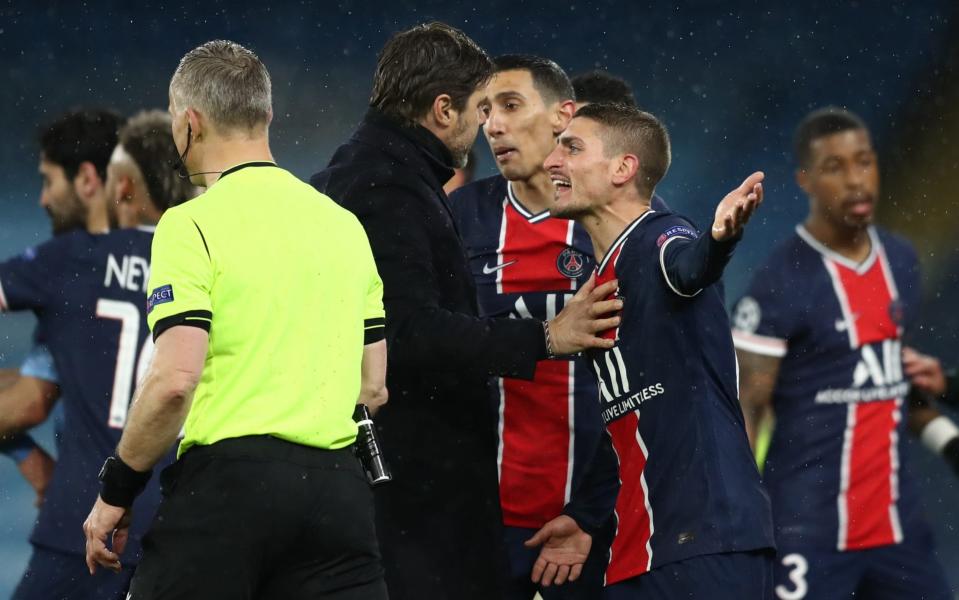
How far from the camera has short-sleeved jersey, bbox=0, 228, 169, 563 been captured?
4969 millimetres

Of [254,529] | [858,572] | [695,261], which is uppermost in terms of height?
[695,261]

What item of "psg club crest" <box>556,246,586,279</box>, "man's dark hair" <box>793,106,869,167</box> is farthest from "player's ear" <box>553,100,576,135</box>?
"man's dark hair" <box>793,106,869,167</box>

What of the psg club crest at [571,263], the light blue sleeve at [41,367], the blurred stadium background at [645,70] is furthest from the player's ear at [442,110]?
the blurred stadium background at [645,70]

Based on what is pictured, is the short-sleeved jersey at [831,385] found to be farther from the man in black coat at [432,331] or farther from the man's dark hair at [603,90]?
the man in black coat at [432,331]

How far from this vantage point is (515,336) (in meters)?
3.56

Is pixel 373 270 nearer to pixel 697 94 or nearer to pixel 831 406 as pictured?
pixel 831 406

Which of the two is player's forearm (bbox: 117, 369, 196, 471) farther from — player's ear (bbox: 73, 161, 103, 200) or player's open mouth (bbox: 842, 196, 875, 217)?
player's open mouth (bbox: 842, 196, 875, 217)

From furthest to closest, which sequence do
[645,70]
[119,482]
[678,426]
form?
[645,70] → [678,426] → [119,482]

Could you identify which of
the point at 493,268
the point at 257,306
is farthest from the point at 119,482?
the point at 493,268

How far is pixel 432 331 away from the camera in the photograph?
352 centimetres

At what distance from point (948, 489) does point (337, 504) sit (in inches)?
260

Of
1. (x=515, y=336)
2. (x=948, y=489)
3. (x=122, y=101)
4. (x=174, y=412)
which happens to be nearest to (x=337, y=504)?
(x=174, y=412)

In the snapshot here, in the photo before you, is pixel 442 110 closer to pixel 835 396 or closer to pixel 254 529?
pixel 254 529

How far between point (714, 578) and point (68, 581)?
2532mm
